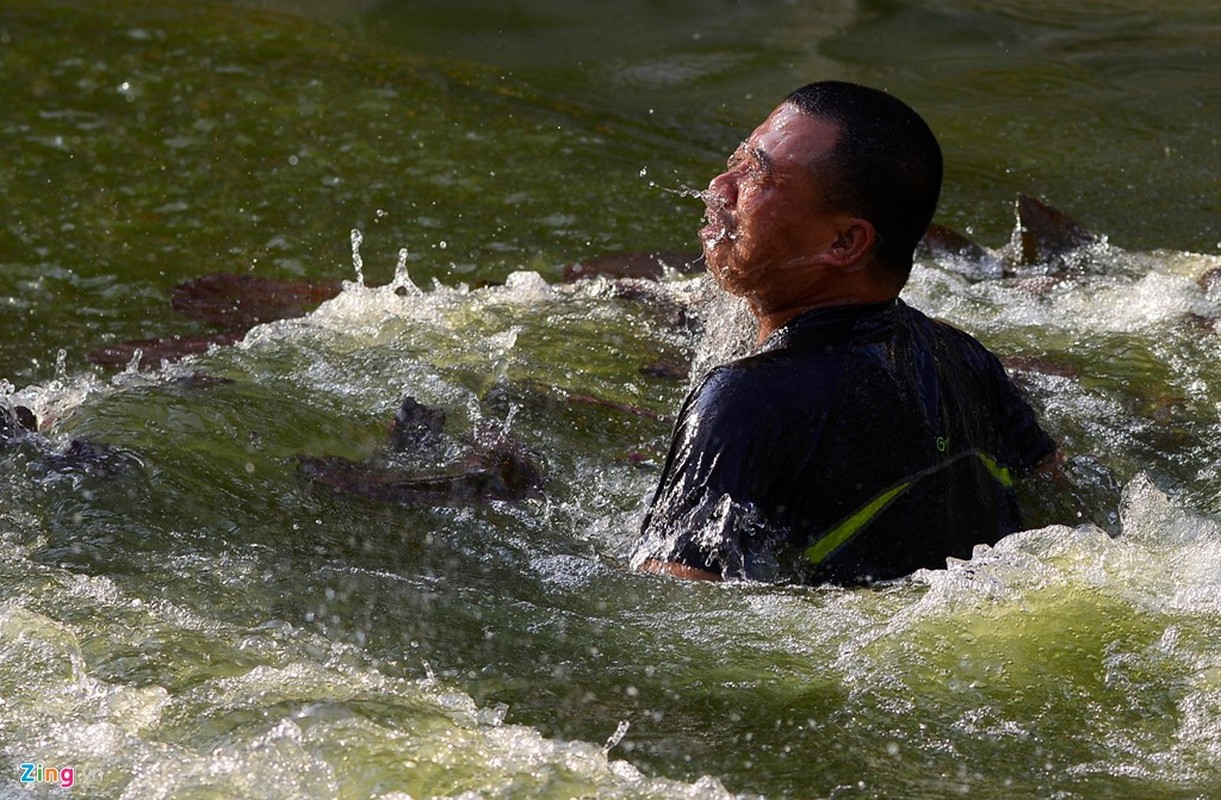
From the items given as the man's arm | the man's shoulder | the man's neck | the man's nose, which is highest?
the man's nose

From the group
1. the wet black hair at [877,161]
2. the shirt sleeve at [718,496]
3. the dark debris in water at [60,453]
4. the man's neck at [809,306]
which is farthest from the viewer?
the dark debris in water at [60,453]

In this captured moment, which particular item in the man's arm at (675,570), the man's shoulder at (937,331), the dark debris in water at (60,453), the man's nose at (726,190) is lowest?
the dark debris in water at (60,453)

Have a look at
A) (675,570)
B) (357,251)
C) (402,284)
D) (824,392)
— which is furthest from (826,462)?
(357,251)

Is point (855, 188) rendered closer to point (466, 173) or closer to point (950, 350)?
point (950, 350)

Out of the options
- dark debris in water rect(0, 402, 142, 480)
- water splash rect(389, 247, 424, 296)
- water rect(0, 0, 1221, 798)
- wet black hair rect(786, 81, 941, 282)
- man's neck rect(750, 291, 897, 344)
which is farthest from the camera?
water splash rect(389, 247, 424, 296)

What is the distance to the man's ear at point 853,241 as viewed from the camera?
10.4 ft

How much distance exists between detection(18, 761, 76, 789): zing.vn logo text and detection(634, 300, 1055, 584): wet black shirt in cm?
110

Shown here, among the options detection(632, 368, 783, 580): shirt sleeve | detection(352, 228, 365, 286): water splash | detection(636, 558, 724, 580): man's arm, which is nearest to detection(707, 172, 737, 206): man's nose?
detection(632, 368, 783, 580): shirt sleeve

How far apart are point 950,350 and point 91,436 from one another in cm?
198

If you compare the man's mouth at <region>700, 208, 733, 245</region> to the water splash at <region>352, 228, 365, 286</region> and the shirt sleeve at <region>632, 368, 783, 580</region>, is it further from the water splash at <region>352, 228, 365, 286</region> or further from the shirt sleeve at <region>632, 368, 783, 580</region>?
the water splash at <region>352, 228, 365, 286</region>

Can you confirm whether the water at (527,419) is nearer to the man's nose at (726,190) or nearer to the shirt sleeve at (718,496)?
the shirt sleeve at (718,496)

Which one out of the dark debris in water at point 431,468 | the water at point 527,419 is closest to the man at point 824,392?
the water at point 527,419

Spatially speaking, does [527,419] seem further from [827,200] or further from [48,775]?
[48,775]

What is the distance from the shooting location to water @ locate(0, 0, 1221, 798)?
9.07 feet
